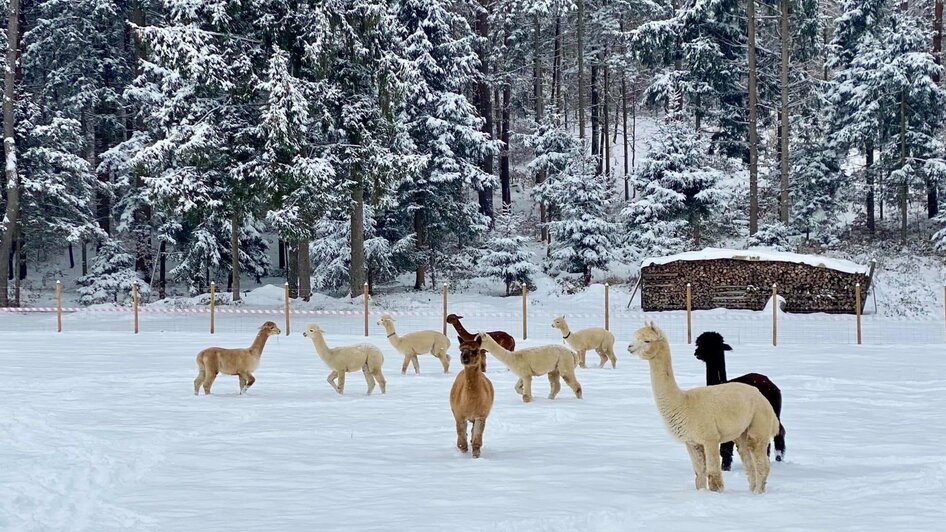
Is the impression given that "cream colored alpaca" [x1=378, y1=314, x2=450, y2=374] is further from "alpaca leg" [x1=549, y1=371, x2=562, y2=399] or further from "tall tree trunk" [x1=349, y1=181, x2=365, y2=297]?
"tall tree trunk" [x1=349, y1=181, x2=365, y2=297]

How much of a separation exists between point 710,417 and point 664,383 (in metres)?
0.41

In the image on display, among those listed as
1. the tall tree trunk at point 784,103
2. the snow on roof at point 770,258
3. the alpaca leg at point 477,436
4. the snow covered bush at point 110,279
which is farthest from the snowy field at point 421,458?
the snow covered bush at point 110,279

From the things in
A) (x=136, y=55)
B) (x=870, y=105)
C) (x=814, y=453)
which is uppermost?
(x=136, y=55)

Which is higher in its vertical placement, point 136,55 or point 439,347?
point 136,55

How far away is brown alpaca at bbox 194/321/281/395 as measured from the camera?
39.3 feet

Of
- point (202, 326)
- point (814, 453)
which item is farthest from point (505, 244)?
point (814, 453)

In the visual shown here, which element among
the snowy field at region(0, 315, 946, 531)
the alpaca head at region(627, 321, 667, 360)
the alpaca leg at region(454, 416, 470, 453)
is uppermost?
the alpaca head at region(627, 321, 667, 360)

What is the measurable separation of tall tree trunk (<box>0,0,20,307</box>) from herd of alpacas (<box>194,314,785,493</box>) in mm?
21004

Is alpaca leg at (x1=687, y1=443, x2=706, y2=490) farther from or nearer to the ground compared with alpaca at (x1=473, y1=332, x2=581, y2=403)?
nearer to the ground

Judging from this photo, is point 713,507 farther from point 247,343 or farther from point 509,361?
point 247,343

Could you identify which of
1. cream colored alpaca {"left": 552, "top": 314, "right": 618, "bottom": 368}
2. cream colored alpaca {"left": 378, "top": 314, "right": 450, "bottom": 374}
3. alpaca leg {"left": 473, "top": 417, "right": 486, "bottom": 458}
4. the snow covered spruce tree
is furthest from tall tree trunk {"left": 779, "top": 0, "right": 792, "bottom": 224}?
alpaca leg {"left": 473, "top": 417, "right": 486, "bottom": 458}

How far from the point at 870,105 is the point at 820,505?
3247 centimetres

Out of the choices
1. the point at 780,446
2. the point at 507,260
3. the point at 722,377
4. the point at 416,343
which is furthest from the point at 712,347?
the point at 507,260

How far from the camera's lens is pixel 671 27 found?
35656 mm
